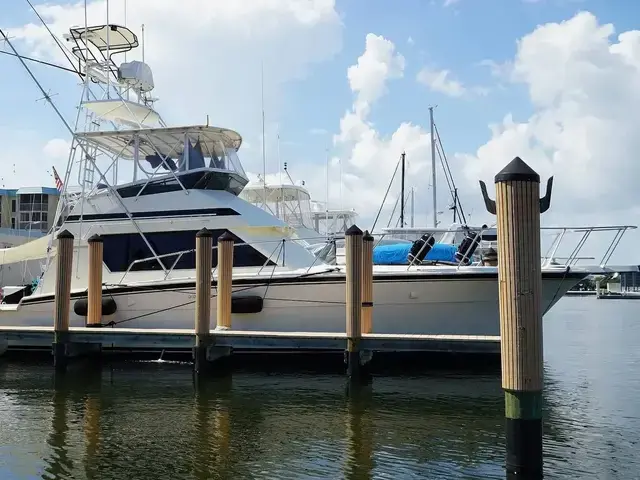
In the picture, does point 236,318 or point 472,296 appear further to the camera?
point 236,318

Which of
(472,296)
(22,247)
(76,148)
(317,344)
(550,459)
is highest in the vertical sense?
(76,148)

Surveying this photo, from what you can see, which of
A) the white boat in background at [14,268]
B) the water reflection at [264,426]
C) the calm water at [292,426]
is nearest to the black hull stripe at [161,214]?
the white boat in background at [14,268]

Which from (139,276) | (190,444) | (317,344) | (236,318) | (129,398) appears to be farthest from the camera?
(139,276)

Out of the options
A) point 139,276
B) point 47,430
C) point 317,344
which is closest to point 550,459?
point 317,344

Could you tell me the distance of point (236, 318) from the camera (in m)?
13.6

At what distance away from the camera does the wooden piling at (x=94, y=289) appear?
44.2ft

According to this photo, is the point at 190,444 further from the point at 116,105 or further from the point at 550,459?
the point at 116,105

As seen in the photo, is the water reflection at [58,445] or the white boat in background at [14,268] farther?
the white boat in background at [14,268]

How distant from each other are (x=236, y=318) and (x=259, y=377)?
5.05 feet

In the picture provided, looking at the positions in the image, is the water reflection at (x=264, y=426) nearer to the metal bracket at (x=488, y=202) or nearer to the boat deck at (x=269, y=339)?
the boat deck at (x=269, y=339)

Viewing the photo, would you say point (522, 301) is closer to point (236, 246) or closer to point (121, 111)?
point (236, 246)

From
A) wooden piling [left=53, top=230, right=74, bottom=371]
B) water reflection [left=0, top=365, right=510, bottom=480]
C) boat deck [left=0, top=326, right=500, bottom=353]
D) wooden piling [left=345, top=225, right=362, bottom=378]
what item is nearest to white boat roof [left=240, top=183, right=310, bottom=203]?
wooden piling [left=53, top=230, right=74, bottom=371]

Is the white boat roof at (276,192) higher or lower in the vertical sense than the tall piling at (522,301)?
higher

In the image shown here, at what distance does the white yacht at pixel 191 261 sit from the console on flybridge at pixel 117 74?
2.0 inches
